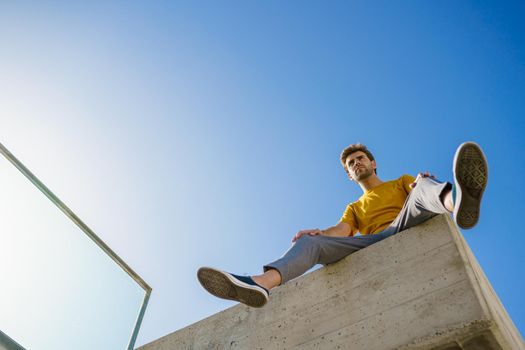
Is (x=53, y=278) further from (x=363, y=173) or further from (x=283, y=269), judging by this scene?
(x=363, y=173)

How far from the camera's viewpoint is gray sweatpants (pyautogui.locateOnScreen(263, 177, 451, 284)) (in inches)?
105

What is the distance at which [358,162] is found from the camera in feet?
13.0

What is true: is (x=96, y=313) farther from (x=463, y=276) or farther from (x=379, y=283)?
(x=463, y=276)

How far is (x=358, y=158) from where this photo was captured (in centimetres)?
400

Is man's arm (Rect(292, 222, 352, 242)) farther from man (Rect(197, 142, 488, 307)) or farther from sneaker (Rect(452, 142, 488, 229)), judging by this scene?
sneaker (Rect(452, 142, 488, 229))

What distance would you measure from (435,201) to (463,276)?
1.59 feet

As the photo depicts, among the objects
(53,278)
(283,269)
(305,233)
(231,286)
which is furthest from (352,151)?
(53,278)

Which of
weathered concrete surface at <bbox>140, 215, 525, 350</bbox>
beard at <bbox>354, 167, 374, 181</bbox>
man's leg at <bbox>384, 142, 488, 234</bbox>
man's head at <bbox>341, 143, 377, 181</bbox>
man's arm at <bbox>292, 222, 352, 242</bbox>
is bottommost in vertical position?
weathered concrete surface at <bbox>140, 215, 525, 350</bbox>

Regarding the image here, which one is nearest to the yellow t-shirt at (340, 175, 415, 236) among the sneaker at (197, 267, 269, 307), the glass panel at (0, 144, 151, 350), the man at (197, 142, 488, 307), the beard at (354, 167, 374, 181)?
the man at (197, 142, 488, 307)

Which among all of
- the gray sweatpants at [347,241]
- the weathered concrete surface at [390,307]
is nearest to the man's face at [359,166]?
the gray sweatpants at [347,241]

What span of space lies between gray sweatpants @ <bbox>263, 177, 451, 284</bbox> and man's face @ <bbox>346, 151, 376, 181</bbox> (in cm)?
90

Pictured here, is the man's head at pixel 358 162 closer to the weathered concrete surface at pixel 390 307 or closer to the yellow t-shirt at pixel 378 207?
the yellow t-shirt at pixel 378 207

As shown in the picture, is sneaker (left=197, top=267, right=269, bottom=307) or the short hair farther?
the short hair

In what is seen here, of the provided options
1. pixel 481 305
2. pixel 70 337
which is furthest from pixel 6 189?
pixel 481 305
